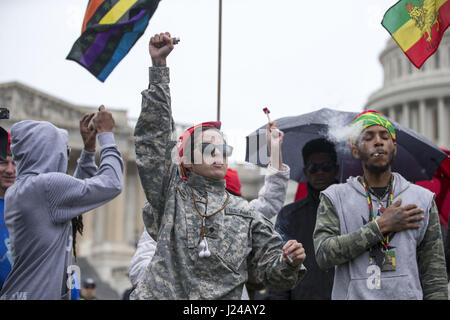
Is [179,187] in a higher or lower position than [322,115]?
→ lower

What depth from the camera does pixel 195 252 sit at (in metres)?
3.37

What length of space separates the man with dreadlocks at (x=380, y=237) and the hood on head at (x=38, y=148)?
1632 mm

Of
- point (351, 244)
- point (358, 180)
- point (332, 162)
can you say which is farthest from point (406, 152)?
point (351, 244)

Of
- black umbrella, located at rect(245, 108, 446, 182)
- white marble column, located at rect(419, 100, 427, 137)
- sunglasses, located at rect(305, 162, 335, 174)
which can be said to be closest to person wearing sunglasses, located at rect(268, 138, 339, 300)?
sunglasses, located at rect(305, 162, 335, 174)

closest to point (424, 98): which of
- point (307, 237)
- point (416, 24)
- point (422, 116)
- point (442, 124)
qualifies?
point (422, 116)

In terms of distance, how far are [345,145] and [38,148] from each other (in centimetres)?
286

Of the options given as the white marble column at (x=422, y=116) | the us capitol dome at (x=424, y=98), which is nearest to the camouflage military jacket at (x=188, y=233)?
the us capitol dome at (x=424, y=98)

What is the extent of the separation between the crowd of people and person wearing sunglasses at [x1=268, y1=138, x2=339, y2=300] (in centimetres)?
128

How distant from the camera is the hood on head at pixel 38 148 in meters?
3.66

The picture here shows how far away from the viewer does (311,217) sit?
5.54 metres

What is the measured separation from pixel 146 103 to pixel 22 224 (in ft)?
3.08

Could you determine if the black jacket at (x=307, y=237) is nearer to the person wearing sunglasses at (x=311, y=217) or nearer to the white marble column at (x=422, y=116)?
the person wearing sunglasses at (x=311, y=217)

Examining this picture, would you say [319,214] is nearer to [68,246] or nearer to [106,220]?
[68,246]

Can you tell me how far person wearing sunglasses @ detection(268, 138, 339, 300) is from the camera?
5.38 metres
